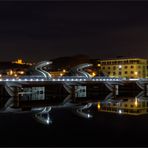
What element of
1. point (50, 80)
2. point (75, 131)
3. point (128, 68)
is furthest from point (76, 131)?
point (128, 68)

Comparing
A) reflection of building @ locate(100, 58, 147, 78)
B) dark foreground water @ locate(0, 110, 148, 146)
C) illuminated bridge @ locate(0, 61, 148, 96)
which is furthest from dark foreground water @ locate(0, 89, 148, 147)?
reflection of building @ locate(100, 58, 147, 78)

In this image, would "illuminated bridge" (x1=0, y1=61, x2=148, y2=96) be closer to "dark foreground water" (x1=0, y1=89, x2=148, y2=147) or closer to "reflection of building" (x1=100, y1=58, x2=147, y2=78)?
"dark foreground water" (x1=0, y1=89, x2=148, y2=147)

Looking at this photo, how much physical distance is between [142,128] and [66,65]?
80943mm

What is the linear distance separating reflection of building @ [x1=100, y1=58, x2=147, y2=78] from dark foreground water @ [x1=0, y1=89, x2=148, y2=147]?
44.5 meters

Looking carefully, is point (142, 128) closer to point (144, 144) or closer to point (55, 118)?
point (144, 144)

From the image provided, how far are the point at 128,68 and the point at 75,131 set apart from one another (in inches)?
2046

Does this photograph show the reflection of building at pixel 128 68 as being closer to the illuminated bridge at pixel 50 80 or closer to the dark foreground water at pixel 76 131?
the illuminated bridge at pixel 50 80

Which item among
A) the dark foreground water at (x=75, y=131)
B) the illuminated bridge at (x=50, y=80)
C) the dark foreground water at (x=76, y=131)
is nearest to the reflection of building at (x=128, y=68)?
the illuminated bridge at (x=50, y=80)

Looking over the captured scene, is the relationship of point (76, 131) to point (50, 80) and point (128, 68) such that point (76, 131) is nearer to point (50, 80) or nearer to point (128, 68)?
point (50, 80)

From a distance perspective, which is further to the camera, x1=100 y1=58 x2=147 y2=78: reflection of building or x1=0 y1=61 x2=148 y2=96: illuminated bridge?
x1=100 y1=58 x2=147 y2=78: reflection of building

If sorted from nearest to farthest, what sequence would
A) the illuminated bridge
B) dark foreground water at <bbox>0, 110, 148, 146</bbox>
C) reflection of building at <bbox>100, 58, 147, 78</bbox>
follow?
dark foreground water at <bbox>0, 110, 148, 146</bbox> → the illuminated bridge → reflection of building at <bbox>100, 58, 147, 78</bbox>

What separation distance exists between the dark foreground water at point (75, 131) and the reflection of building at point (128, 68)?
4454 centimetres

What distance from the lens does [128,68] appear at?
67.9m

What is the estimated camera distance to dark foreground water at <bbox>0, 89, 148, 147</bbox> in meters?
14.7
